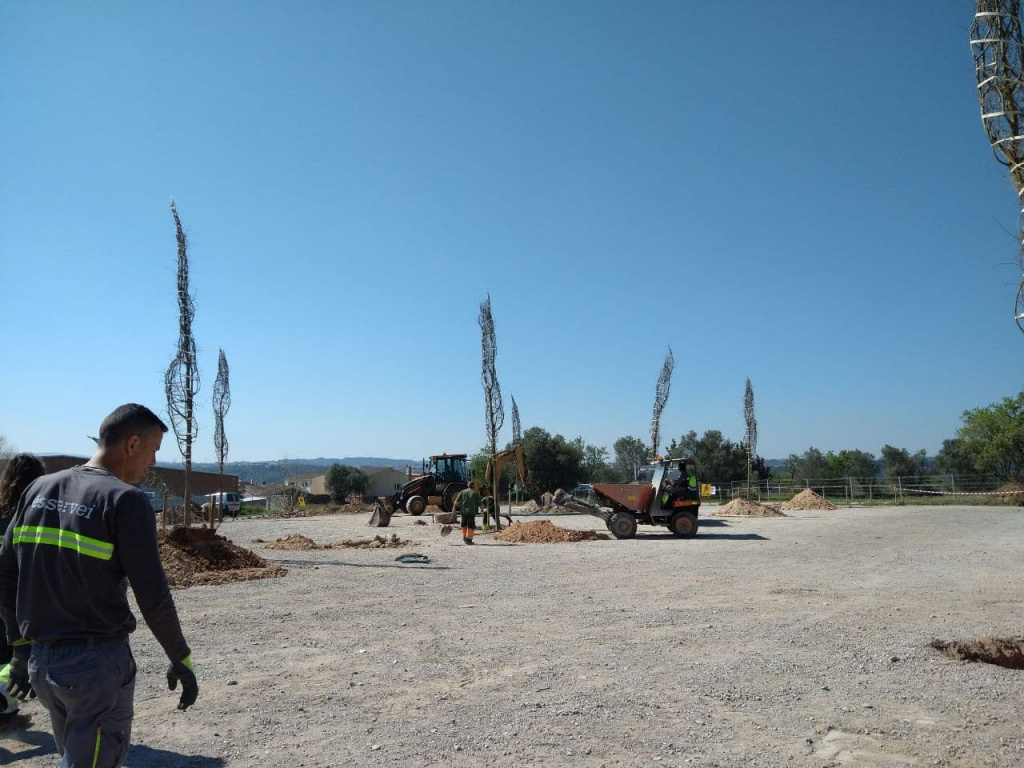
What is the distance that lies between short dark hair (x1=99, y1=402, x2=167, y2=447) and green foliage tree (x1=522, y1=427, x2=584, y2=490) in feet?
175

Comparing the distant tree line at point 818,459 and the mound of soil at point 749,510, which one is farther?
the distant tree line at point 818,459

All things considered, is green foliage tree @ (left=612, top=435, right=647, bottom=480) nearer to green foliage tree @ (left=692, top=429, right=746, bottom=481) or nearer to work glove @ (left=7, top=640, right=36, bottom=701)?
green foliage tree @ (left=692, top=429, right=746, bottom=481)

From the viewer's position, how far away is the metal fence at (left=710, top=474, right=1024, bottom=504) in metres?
37.9

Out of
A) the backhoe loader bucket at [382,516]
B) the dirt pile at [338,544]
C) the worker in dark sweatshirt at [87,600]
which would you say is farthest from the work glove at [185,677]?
the backhoe loader bucket at [382,516]

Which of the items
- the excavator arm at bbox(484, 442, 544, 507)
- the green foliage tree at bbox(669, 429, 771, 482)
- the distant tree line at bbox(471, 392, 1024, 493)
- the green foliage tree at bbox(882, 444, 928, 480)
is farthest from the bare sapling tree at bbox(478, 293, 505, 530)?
the green foliage tree at bbox(882, 444, 928, 480)

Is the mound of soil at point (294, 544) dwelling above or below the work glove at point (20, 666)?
below

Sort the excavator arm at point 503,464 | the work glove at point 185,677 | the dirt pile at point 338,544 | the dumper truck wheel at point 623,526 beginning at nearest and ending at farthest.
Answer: the work glove at point 185,677 < the dirt pile at point 338,544 < the dumper truck wheel at point 623,526 < the excavator arm at point 503,464

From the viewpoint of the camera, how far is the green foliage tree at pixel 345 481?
216ft

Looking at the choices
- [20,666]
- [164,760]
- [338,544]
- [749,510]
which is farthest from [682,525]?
[20,666]

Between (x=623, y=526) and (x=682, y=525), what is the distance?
1730 mm

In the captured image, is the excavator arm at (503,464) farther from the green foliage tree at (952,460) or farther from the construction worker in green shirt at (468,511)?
the green foliage tree at (952,460)

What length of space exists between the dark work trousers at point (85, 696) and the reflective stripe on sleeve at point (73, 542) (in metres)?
0.35

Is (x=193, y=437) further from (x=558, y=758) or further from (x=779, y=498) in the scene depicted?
(x=779, y=498)

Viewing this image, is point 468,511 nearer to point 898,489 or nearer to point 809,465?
point 898,489
